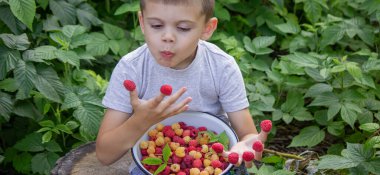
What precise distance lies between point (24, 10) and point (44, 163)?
28.1 inches

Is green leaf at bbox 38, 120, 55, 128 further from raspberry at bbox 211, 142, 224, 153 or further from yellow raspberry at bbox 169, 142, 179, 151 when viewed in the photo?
raspberry at bbox 211, 142, 224, 153

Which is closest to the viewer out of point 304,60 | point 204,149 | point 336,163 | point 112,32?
point 204,149

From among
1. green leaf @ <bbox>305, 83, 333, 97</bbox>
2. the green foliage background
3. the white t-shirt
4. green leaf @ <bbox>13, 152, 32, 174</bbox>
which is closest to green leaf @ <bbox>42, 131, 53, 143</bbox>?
the green foliage background

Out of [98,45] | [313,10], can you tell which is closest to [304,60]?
[313,10]

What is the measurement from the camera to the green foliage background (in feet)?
9.13

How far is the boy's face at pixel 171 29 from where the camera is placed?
2143mm

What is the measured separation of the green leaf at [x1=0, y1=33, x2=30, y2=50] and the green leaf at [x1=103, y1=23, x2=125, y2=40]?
766mm

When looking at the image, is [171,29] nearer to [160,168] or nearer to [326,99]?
[160,168]

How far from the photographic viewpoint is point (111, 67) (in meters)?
3.67

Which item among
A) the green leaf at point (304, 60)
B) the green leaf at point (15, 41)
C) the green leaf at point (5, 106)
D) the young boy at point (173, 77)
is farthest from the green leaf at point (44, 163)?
the green leaf at point (304, 60)

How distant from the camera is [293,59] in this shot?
3283 millimetres

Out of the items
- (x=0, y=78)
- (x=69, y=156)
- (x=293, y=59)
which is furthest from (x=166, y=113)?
(x=293, y=59)

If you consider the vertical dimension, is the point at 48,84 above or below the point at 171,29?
below

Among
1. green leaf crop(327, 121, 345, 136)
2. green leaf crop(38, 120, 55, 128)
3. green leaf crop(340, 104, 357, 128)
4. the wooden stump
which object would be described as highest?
green leaf crop(340, 104, 357, 128)
